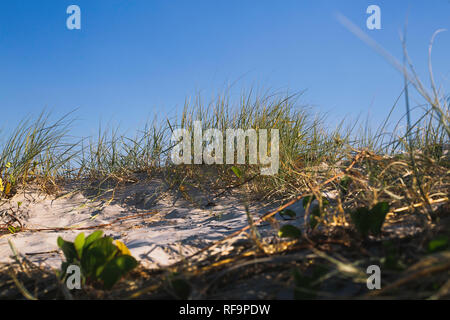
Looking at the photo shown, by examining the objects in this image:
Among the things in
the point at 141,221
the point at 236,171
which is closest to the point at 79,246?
the point at 141,221

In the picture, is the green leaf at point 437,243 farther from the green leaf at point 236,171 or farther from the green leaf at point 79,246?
the green leaf at point 236,171

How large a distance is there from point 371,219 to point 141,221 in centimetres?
189

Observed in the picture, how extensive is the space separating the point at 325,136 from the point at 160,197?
73.9 inches

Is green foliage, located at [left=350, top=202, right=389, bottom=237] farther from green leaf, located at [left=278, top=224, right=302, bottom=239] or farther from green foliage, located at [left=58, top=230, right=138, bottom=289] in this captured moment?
green foliage, located at [left=58, top=230, right=138, bottom=289]

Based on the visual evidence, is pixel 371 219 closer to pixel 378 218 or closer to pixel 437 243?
pixel 378 218

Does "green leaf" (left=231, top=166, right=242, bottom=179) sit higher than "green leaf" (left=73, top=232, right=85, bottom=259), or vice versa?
"green leaf" (left=231, top=166, right=242, bottom=179)

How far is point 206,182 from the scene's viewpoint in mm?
3258

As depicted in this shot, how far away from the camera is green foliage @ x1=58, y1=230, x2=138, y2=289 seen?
1215mm

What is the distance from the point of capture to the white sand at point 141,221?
5.59 ft

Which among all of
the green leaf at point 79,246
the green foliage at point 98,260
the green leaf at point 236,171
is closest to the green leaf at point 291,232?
the green foliage at point 98,260

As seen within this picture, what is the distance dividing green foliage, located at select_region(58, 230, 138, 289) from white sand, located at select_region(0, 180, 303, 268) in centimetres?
23

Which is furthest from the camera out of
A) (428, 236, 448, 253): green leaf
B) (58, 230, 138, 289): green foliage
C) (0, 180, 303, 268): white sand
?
(0, 180, 303, 268): white sand

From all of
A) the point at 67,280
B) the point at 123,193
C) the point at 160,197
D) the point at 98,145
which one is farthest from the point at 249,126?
the point at 67,280

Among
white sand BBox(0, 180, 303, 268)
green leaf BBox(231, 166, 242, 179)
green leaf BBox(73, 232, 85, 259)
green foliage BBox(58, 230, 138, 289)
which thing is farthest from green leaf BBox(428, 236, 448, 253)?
green leaf BBox(231, 166, 242, 179)
